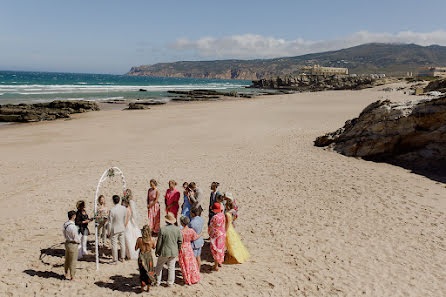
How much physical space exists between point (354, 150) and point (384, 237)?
831cm

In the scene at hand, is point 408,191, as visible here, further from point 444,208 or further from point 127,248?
point 127,248

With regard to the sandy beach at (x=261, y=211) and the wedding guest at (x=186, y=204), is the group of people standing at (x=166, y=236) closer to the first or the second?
the wedding guest at (x=186, y=204)

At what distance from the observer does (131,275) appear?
625cm

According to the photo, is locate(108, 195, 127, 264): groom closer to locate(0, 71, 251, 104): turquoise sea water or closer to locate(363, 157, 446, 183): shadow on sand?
locate(363, 157, 446, 183): shadow on sand

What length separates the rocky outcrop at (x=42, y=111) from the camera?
2825cm

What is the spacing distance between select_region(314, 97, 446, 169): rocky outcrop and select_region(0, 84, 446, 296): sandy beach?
968 mm

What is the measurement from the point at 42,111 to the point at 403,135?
30.5m

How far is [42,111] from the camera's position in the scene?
103ft

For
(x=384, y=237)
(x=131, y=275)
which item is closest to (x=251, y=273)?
(x=131, y=275)

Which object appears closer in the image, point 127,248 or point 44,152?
point 127,248

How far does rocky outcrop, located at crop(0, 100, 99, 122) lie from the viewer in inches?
1112

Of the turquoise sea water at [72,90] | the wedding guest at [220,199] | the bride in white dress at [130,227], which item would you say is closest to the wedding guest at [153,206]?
the bride in white dress at [130,227]

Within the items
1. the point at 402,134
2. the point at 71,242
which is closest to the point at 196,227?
the point at 71,242

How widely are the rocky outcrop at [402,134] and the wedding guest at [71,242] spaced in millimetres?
13322
